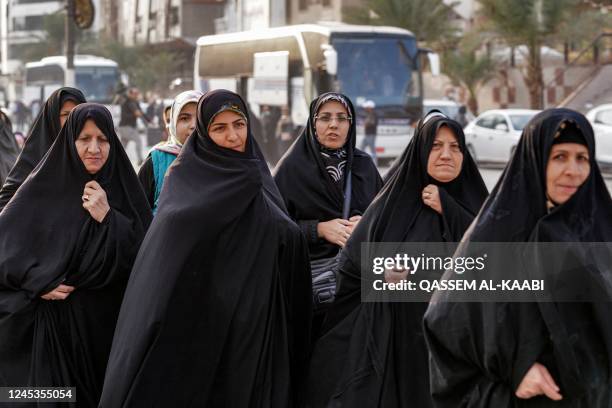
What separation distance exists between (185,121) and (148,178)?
0.40 meters

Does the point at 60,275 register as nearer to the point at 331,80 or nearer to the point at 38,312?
the point at 38,312

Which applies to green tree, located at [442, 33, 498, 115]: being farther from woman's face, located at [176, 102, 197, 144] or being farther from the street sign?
woman's face, located at [176, 102, 197, 144]

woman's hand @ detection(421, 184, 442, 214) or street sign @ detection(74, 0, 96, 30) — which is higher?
street sign @ detection(74, 0, 96, 30)

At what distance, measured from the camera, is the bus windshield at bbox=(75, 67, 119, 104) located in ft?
118

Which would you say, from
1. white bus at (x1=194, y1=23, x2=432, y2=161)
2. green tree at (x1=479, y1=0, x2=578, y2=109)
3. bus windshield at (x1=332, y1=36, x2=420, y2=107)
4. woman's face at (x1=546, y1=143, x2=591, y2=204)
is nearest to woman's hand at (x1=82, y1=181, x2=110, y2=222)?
woman's face at (x1=546, y1=143, x2=591, y2=204)

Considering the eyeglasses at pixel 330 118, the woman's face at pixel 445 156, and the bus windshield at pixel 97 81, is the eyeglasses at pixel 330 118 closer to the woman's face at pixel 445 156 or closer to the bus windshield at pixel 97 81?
the woman's face at pixel 445 156

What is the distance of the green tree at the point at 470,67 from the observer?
3409 cm

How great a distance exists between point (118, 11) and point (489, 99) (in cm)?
4678

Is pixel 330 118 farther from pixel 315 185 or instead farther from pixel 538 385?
pixel 538 385

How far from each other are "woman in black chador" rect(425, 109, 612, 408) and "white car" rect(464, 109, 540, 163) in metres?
19.2

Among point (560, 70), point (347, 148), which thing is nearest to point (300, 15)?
point (560, 70)

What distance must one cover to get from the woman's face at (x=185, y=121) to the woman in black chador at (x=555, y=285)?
3.05 meters

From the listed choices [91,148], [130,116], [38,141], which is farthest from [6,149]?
[130,116]

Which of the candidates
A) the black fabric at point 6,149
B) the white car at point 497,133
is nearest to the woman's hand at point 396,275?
the black fabric at point 6,149
